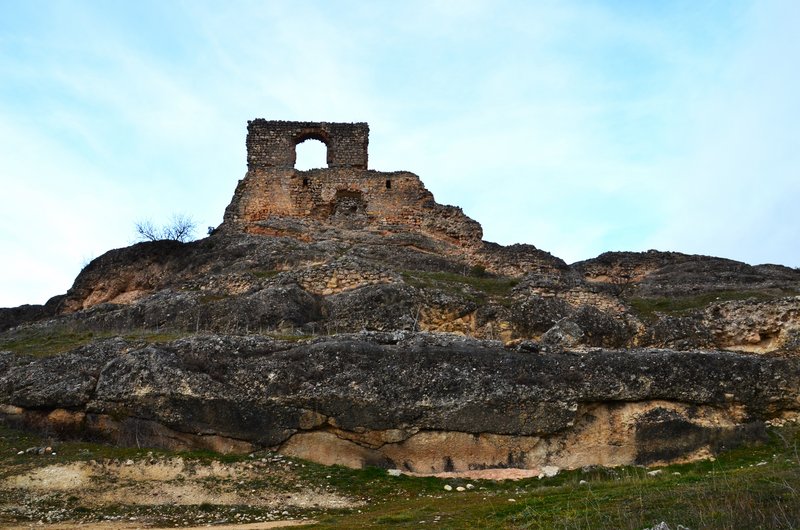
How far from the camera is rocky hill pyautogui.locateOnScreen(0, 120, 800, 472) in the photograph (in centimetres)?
1889

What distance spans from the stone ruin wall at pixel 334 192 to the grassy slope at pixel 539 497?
18559 mm

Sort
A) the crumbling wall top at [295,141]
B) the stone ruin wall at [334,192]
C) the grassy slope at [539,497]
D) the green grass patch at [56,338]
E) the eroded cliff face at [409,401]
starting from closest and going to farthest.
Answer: the grassy slope at [539,497] < the eroded cliff face at [409,401] < the green grass patch at [56,338] < the stone ruin wall at [334,192] < the crumbling wall top at [295,141]

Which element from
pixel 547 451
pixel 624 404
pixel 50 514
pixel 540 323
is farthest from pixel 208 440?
pixel 540 323

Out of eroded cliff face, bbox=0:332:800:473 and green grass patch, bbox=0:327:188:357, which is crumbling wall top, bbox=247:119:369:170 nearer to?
green grass patch, bbox=0:327:188:357

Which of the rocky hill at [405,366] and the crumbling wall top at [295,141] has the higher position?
the crumbling wall top at [295,141]

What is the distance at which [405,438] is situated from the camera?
1877 centimetres

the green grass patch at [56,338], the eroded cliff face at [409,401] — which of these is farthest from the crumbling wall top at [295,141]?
the eroded cliff face at [409,401]

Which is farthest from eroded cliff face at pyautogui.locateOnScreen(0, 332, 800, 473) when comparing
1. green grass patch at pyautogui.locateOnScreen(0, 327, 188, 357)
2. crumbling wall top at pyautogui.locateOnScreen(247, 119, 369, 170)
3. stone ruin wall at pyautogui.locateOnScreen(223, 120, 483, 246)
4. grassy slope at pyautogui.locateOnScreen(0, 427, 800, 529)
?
crumbling wall top at pyautogui.locateOnScreen(247, 119, 369, 170)

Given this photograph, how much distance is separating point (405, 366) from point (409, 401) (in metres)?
0.92

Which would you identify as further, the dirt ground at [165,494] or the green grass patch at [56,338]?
the green grass patch at [56,338]

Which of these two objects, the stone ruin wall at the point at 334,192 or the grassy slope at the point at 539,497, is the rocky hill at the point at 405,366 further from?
the stone ruin wall at the point at 334,192

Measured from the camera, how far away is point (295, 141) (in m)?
38.5

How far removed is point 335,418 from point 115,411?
4.90 m

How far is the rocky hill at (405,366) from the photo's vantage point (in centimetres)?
1889
